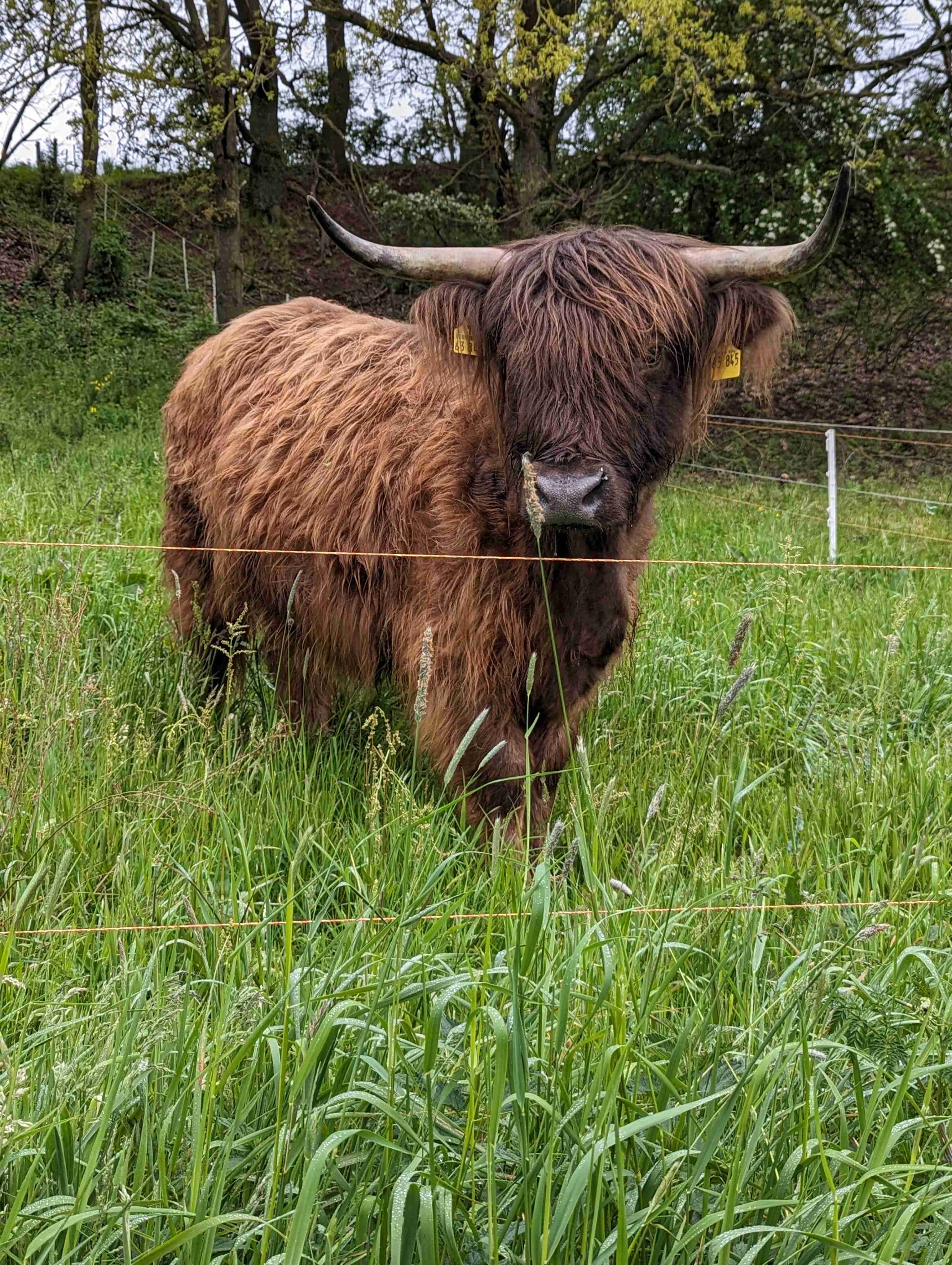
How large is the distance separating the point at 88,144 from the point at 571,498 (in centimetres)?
1308

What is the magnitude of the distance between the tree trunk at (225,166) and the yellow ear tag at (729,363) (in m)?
9.10

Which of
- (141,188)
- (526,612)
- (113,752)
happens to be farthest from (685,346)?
(141,188)

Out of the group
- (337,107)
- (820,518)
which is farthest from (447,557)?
(337,107)

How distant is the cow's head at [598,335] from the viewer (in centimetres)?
292

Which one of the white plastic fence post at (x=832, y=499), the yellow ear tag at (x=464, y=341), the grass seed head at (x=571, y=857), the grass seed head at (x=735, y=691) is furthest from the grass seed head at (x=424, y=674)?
the white plastic fence post at (x=832, y=499)

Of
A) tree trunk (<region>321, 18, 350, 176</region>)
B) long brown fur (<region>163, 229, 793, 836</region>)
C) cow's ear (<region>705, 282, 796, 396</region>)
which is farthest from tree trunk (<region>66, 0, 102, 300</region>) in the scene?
cow's ear (<region>705, 282, 796, 396</region>)

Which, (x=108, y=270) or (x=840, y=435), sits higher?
(x=108, y=270)

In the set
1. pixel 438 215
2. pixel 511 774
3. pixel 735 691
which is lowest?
pixel 511 774

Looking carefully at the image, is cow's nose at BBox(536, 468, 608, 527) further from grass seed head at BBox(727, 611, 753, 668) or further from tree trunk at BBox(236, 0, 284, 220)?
tree trunk at BBox(236, 0, 284, 220)

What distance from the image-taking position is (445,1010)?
1.90 metres

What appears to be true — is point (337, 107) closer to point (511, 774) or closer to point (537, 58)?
point (537, 58)

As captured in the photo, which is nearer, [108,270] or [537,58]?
[537,58]

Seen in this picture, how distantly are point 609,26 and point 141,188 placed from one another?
613 inches

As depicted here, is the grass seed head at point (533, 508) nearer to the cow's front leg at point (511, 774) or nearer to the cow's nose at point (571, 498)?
the cow's nose at point (571, 498)
